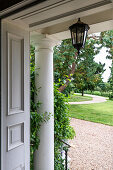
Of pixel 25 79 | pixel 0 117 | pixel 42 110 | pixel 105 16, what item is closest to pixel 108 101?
pixel 42 110

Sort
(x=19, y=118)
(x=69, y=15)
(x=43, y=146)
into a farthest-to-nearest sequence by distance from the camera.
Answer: (x=43, y=146), (x=19, y=118), (x=69, y=15)

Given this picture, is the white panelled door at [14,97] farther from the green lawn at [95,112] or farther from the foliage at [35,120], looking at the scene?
the green lawn at [95,112]

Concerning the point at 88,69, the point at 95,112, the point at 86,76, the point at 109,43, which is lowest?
the point at 95,112

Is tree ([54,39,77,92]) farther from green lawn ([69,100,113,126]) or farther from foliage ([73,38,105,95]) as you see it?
green lawn ([69,100,113,126])

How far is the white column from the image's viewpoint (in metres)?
1.61

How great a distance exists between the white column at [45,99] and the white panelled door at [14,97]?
46cm

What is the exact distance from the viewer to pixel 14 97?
109cm

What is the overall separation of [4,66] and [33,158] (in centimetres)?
121

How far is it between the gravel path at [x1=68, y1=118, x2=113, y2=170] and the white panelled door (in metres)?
1.95

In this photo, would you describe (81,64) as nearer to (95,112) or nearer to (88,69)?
(88,69)

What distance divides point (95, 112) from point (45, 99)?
1.53 meters

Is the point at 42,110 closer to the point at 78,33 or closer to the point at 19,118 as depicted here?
the point at 19,118

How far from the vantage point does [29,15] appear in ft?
3.08

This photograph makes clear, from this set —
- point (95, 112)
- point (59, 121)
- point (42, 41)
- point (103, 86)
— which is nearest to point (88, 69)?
point (103, 86)
